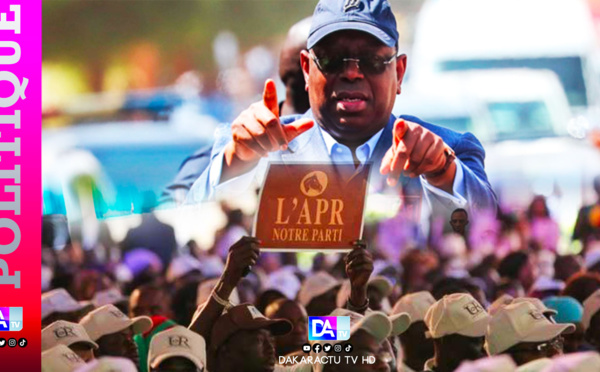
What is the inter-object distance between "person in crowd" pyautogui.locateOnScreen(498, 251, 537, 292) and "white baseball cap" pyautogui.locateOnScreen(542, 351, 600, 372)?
77 cm

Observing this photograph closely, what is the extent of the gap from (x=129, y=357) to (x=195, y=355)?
21.0 inches

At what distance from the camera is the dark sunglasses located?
7539 mm

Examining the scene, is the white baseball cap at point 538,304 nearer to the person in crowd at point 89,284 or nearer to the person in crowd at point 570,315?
the person in crowd at point 570,315

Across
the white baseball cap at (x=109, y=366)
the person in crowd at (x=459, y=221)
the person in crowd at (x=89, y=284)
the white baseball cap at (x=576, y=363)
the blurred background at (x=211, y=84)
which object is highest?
the blurred background at (x=211, y=84)

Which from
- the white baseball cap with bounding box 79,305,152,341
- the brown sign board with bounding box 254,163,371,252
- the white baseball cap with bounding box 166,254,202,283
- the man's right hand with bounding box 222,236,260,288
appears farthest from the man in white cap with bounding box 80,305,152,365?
the brown sign board with bounding box 254,163,371,252

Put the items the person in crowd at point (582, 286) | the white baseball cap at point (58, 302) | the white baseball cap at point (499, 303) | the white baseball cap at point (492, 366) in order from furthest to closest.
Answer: the person in crowd at point (582, 286), the white baseball cap at point (499, 303), the white baseball cap at point (58, 302), the white baseball cap at point (492, 366)

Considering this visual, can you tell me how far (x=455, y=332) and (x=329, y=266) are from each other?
65 centimetres

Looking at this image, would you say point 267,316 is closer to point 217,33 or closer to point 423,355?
point 423,355

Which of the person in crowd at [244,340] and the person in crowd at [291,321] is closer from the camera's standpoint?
the person in crowd at [244,340]

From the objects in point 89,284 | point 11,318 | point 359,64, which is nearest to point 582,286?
point 359,64

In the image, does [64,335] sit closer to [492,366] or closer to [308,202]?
[308,202]

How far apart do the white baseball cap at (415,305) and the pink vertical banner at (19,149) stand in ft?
5.47

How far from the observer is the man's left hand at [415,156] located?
25.0 ft

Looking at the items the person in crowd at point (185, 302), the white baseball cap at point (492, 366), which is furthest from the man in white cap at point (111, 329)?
the white baseball cap at point (492, 366)
